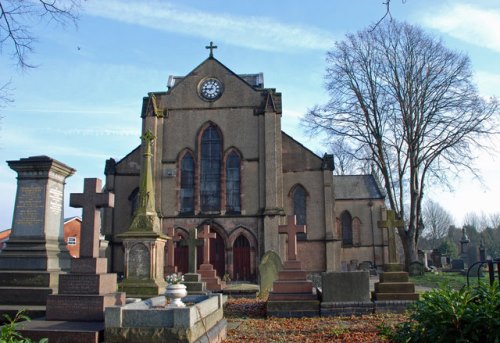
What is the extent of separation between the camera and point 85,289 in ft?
30.0

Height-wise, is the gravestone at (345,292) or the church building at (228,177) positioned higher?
the church building at (228,177)

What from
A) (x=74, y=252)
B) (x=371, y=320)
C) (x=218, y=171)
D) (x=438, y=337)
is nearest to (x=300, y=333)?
(x=371, y=320)

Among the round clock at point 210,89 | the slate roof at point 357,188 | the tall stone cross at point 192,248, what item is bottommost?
the tall stone cross at point 192,248

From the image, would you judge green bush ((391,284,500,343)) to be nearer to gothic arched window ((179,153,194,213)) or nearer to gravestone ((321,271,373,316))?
gravestone ((321,271,373,316))

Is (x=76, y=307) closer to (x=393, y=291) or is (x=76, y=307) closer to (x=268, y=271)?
Result: (x=393, y=291)

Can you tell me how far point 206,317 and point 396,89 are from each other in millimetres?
22580

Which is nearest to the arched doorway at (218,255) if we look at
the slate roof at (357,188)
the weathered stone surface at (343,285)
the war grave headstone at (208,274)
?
the war grave headstone at (208,274)

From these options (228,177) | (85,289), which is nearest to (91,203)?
(85,289)

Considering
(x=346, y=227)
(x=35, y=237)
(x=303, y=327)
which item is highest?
(x=346, y=227)

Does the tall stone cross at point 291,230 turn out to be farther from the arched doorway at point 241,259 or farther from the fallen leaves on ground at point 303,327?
the arched doorway at point 241,259

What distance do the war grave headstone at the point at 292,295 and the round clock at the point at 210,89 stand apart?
633 inches

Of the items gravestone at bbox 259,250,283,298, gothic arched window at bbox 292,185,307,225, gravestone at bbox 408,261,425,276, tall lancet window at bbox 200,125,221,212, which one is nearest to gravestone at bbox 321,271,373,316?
gravestone at bbox 259,250,283,298

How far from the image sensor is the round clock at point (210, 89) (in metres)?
29.5

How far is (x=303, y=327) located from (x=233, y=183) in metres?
18.1
